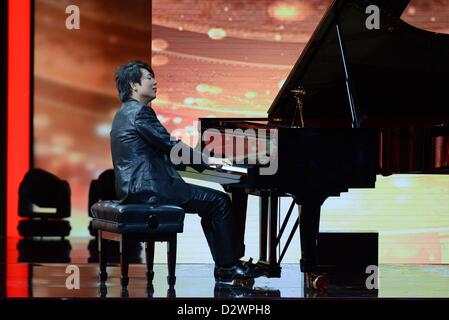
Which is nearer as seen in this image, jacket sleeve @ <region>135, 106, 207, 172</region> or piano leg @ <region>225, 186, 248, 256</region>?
jacket sleeve @ <region>135, 106, 207, 172</region>

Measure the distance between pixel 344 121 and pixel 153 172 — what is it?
171 cm

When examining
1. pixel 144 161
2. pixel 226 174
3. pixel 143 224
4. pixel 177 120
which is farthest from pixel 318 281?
pixel 177 120

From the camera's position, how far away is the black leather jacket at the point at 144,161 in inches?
209

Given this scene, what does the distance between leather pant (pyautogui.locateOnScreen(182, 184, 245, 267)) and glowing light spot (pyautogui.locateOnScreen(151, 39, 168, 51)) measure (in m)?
3.61

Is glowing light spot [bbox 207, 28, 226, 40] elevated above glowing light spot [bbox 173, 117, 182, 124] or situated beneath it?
elevated above

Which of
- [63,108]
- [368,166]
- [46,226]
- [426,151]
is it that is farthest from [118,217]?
[63,108]

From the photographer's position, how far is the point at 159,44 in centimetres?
884

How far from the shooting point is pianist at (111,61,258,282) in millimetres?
5324

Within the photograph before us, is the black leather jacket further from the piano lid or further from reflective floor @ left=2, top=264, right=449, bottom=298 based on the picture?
the piano lid
